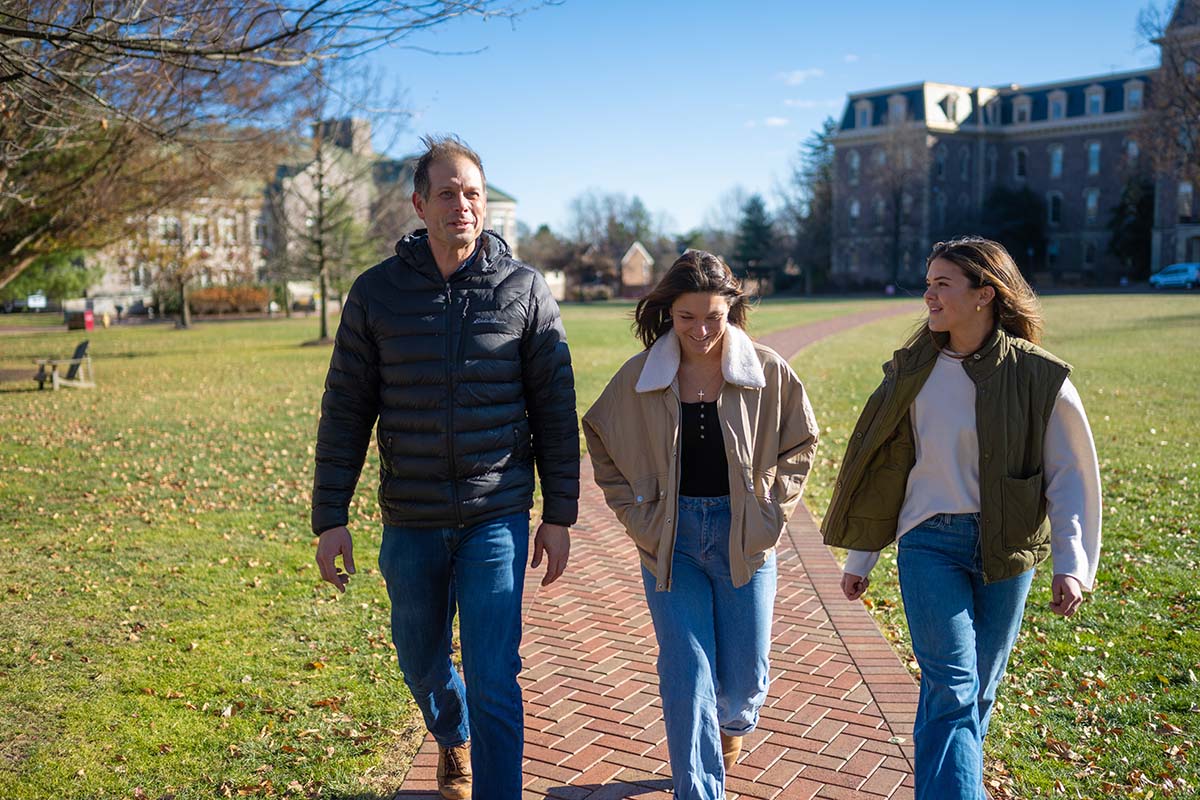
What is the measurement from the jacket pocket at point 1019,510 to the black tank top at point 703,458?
869 millimetres

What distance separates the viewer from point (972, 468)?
3.15 m

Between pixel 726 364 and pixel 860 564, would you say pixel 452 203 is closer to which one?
pixel 726 364

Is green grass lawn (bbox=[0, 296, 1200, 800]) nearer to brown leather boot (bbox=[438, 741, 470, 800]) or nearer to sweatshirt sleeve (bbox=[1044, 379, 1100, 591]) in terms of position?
brown leather boot (bbox=[438, 741, 470, 800])

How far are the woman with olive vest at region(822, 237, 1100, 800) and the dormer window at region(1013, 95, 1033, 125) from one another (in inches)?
3009

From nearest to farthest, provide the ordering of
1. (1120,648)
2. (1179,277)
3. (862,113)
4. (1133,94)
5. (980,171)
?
(1120,648) < (1179,277) < (1133,94) < (980,171) < (862,113)

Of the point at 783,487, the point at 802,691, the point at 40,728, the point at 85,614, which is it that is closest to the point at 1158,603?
the point at 802,691

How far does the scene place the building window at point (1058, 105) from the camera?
69812 millimetres

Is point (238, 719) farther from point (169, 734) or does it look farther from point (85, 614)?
point (85, 614)

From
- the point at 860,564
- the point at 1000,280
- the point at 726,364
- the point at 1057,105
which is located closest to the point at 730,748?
the point at 860,564

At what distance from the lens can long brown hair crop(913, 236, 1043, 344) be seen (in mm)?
3180

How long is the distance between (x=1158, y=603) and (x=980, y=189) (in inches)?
2805

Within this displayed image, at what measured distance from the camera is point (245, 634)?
557cm

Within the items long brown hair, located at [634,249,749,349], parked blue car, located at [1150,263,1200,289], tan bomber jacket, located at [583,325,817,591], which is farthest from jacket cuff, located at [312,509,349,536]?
parked blue car, located at [1150,263,1200,289]

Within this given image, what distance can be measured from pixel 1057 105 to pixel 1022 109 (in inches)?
94.5
